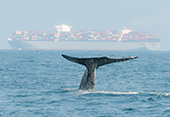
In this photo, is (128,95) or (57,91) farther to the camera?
(57,91)

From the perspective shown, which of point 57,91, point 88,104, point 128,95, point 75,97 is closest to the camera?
point 88,104

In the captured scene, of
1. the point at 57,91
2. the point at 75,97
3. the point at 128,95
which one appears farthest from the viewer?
the point at 57,91

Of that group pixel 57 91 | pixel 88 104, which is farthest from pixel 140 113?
pixel 57 91

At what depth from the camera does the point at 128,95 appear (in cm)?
1875

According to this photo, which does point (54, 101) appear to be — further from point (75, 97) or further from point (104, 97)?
point (104, 97)

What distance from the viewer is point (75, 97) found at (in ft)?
57.8

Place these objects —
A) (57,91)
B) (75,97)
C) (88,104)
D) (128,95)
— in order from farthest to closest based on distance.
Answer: (57,91), (128,95), (75,97), (88,104)

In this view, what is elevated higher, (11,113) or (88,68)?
(88,68)

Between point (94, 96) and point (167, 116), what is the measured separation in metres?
4.25

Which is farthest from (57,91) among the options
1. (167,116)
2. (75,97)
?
(167,116)

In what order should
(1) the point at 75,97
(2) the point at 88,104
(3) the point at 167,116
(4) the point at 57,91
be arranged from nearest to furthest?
(3) the point at 167,116
(2) the point at 88,104
(1) the point at 75,97
(4) the point at 57,91

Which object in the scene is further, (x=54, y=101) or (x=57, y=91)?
(x=57, y=91)

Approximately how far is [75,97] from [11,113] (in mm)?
3608

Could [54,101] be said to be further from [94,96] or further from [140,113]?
[140,113]
